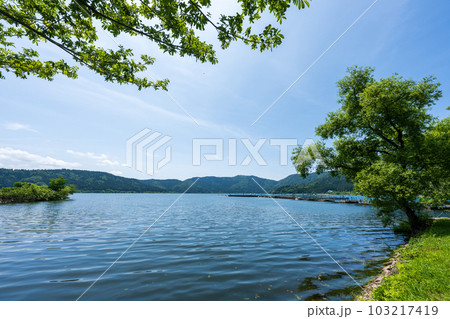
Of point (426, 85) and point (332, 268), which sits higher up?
point (426, 85)

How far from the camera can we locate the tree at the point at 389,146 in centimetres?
1502

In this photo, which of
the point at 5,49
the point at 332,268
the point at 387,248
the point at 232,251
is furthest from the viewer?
the point at 387,248

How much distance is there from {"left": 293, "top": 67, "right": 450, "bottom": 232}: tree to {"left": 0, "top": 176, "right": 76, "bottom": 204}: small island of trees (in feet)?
353

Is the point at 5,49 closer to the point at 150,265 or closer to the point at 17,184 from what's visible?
the point at 150,265

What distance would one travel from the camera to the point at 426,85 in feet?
55.6

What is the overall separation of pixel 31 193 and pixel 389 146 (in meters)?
121

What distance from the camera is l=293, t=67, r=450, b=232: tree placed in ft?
49.3

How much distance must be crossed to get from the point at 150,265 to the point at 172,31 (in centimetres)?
1148

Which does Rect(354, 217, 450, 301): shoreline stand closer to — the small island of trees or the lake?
the lake
